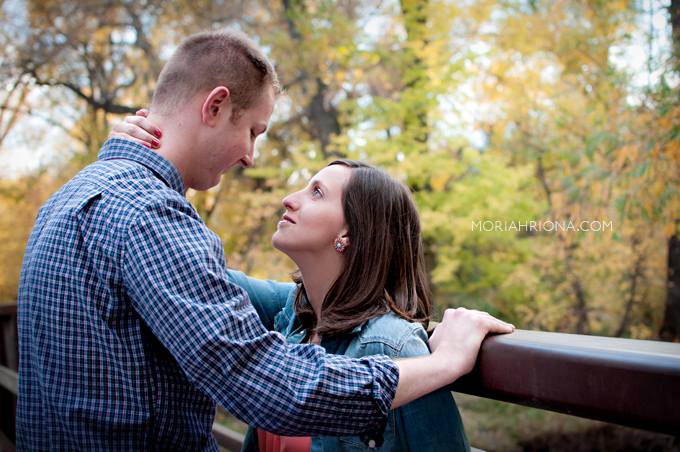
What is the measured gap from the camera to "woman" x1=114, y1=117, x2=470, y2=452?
1418 mm

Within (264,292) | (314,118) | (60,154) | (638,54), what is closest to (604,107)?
(638,54)

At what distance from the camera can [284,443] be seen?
1423 millimetres

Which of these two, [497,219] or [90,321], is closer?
[90,321]

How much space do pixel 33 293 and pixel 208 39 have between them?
0.90 meters

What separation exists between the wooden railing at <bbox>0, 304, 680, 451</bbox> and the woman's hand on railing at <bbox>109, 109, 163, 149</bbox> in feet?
3.31

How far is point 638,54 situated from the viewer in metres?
6.00

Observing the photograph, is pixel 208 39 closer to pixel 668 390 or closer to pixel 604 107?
pixel 668 390

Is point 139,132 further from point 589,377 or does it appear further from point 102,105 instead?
point 102,105

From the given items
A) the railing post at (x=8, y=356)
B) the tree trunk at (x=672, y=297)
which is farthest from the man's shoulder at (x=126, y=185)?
the tree trunk at (x=672, y=297)

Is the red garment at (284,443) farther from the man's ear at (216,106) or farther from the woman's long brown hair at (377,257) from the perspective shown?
→ the man's ear at (216,106)

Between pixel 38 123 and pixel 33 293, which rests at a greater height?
pixel 38 123

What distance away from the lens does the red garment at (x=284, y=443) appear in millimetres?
1396

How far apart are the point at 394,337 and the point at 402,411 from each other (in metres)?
0.20

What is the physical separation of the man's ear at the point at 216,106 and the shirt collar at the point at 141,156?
0.59 ft
